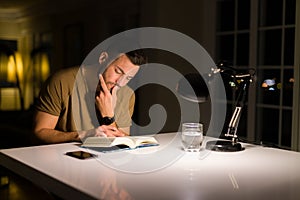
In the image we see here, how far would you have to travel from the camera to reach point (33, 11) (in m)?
8.22

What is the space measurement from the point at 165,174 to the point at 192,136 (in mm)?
511

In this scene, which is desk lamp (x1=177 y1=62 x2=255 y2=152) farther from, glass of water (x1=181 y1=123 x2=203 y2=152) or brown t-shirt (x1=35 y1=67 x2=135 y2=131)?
brown t-shirt (x1=35 y1=67 x2=135 y2=131)

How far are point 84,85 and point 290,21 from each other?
2126mm

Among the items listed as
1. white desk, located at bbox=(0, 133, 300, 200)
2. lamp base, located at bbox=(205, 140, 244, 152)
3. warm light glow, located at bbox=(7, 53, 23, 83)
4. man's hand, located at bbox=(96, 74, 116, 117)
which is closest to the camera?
white desk, located at bbox=(0, 133, 300, 200)

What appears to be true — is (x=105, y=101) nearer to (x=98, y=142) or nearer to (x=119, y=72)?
(x=119, y=72)

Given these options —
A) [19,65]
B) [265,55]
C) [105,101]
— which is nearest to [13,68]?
[19,65]

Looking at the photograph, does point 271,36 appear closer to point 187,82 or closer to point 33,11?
point 187,82

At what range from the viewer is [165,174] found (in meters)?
1.46

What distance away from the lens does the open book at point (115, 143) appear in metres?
1.95

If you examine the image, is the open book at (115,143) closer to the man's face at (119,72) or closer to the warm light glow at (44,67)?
the man's face at (119,72)

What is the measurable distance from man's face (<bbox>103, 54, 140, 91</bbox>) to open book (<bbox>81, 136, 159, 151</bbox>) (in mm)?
729

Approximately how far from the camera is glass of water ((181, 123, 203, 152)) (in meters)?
1.91

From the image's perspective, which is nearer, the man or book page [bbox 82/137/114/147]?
book page [bbox 82/137/114/147]

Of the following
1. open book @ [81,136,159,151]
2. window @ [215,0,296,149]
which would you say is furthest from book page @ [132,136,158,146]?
window @ [215,0,296,149]
